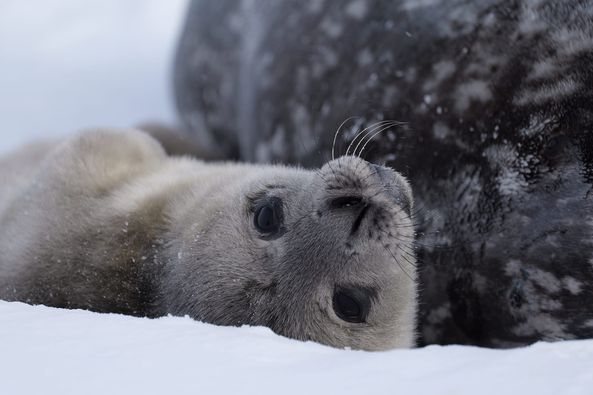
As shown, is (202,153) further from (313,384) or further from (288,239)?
(313,384)

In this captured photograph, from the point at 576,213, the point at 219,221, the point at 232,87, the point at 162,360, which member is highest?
the point at 232,87

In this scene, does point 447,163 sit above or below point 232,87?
below

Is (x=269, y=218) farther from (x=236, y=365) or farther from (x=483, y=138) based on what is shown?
(x=236, y=365)

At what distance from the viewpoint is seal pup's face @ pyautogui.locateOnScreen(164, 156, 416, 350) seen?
2195 mm

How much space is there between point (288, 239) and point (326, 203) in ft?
0.48

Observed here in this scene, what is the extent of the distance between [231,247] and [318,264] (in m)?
0.30

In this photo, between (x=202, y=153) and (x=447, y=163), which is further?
(x=202, y=153)

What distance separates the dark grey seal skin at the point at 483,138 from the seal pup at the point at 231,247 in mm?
199

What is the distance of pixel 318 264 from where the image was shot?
221cm

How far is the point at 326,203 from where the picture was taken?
2.27 meters

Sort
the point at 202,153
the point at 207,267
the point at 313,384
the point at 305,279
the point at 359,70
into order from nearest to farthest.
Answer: the point at 313,384
the point at 305,279
the point at 207,267
the point at 359,70
the point at 202,153

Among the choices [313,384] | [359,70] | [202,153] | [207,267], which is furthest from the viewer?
[202,153]

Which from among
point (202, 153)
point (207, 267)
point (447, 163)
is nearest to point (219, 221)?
point (207, 267)

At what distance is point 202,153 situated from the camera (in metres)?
3.83
